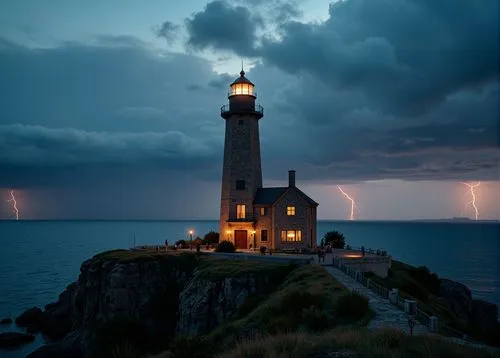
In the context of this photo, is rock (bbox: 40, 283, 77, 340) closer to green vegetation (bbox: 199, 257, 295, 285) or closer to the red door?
the red door

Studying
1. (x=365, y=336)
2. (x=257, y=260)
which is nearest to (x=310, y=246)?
(x=257, y=260)

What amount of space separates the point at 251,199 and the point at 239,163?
441 centimetres

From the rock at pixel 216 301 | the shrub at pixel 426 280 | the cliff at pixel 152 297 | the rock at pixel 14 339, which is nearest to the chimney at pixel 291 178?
the cliff at pixel 152 297

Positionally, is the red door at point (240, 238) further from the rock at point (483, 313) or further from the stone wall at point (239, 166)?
the rock at point (483, 313)

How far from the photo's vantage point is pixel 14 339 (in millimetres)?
48625

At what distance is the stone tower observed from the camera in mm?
54562

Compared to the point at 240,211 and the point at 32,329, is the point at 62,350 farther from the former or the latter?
the point at 240,211

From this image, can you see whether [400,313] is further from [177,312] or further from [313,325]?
[177,312]

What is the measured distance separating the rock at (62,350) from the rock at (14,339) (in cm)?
560

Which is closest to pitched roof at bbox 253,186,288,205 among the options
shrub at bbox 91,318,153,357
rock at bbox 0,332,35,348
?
shrub at bbox 91,318,153,357

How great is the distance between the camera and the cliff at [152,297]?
3766 centimetres

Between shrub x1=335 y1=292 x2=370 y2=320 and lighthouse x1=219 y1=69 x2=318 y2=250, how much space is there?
31212 millimetres

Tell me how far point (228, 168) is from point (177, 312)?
1896 centimetres

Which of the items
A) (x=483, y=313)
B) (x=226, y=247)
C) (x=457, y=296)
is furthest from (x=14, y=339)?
(x=483, y=313)
